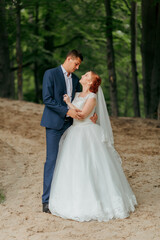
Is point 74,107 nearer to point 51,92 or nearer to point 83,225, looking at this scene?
point 51,92

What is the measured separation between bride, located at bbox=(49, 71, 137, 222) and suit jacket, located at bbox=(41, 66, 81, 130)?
0.51 feet

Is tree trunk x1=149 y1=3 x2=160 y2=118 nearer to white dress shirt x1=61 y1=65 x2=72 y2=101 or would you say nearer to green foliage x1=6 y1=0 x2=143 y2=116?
green foliage x1=6 y1=0 x2=143 y2=116

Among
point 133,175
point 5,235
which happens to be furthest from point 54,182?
point 133,175

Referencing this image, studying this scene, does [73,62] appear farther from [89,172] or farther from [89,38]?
[89,38]

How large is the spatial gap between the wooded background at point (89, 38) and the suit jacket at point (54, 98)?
23.9ft

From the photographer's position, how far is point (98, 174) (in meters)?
5.07

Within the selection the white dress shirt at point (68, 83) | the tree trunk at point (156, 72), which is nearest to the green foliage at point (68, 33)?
the tree trunk at point (156, 72)

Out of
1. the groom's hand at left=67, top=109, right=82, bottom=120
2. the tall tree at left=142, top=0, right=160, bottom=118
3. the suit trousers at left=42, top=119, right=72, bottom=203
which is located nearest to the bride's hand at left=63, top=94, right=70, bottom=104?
the groom's hand at left=67, top=109, right=82, bottom=120

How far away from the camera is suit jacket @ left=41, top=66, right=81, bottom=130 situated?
5.12 m

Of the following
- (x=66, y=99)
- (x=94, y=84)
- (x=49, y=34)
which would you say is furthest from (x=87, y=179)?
(x=49, y=34)

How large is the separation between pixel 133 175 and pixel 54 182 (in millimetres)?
2561

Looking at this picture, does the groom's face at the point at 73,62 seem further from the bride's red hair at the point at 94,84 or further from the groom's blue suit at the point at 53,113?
the bride's red hair at the point at 94,84

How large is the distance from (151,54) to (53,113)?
928 centimetres

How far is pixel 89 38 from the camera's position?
17.8 m
